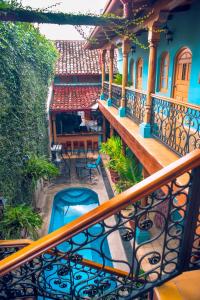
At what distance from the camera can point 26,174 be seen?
6477mm

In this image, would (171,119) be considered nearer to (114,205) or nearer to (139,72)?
Answer: (114,205)

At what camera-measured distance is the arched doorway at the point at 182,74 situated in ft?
20.4

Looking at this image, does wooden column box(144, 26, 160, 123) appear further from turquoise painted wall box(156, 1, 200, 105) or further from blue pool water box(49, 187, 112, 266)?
blue pool water box(49, 187, 112, 266)

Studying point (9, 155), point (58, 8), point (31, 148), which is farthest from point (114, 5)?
point (31, 148)

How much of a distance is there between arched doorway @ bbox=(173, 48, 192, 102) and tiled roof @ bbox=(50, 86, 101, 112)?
7811 mm

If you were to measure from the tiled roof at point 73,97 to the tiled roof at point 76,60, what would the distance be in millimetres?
1147

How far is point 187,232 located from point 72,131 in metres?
14.1

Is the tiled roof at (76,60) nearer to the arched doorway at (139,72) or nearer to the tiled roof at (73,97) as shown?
the tiled roof at (73,97)

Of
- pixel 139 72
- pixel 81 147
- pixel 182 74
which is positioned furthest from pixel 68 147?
pixel 182 74

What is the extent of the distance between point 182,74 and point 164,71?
4.02ft

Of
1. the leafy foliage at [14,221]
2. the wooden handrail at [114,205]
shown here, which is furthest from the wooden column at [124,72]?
the wooden handrail at [114,205]

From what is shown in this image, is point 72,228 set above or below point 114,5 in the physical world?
below

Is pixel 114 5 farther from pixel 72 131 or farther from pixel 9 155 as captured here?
pixel 72 131

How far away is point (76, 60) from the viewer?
1606cm
